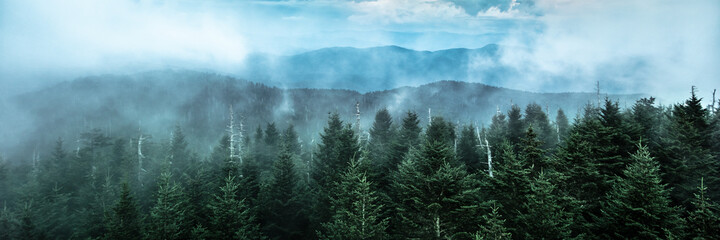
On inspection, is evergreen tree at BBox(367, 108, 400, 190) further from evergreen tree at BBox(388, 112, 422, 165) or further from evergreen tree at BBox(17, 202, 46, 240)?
evergreen tree at BBox(17, 202, 46, 240)

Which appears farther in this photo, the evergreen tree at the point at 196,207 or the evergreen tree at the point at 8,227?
the evergreen tree at the point at 8,227

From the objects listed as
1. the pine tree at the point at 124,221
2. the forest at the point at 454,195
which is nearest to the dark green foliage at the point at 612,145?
the forest at the point at 454,195

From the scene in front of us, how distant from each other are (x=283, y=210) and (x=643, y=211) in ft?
73.1

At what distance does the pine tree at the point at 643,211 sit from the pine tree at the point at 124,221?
29112 mm

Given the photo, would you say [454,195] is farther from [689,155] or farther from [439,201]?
[689,155]

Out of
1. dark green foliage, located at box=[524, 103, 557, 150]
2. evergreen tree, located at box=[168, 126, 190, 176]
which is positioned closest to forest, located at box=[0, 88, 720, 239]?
evergreen tree, located at box=[168, 126, 190, 176]

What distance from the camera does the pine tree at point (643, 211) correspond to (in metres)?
13.4

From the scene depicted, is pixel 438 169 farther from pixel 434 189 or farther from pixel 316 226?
pixel 316 226

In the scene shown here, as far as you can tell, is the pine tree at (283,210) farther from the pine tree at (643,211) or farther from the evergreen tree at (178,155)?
the evergreen tree at (178,155)

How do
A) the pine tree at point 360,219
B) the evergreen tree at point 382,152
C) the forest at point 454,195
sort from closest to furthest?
1. the forest at point 454,195
2. the pine tree at point 360,219
3. the evergreen tree at point 382,152

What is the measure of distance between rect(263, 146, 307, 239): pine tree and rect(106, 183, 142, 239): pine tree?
29.5ft

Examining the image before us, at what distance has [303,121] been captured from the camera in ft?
502

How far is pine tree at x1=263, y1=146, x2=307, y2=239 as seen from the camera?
24.9 m

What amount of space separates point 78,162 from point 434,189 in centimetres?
5823
